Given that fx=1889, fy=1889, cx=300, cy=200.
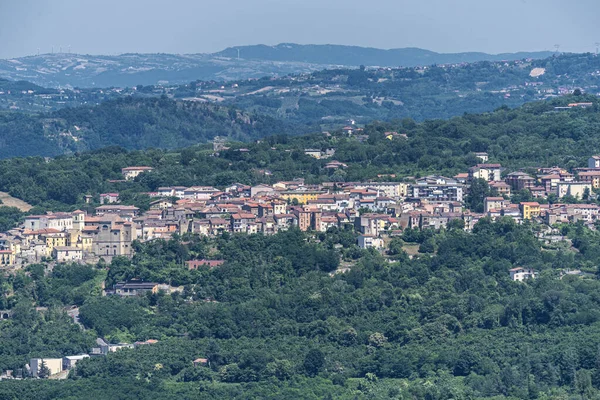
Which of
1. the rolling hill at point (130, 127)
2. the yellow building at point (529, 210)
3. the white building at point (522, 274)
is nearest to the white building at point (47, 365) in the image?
the white building at point (522, 274)

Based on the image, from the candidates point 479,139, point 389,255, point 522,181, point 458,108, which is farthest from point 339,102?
point 389,255

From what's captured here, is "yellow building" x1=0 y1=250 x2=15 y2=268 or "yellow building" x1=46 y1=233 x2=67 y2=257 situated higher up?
"yellow building" x1=46 y1=233 x2=67 y2=257

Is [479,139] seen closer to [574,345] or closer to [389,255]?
[389,255]

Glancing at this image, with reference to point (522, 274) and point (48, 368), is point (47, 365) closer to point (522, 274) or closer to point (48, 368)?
point (48, 368)

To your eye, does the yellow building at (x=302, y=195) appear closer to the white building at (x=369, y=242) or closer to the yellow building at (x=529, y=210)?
the white building at (x=369, y=242)

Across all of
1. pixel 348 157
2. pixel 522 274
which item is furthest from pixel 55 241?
pixel 348 157

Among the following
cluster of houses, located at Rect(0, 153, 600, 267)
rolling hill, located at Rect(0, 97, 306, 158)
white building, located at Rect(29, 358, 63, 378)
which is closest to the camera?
white building, located at Rect(29, 358, 63, 378)

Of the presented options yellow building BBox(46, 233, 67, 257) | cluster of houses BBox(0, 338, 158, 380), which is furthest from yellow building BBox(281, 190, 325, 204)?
cluster of houses BBox(0, 338, 158, 380)

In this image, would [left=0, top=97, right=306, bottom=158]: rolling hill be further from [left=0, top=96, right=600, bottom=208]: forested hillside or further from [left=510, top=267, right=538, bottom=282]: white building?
[left=510, top=267, right=538, bottom=282]: white building

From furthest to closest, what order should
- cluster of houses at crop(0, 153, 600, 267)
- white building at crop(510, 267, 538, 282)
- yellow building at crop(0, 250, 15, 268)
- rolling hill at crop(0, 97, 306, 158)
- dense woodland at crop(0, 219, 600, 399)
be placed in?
rolling hill at crop(0, 97, 306, 158), cluster of houses at crop(0, 153, 600, 267), yellow building at crop(0, 250, 15, 268), white building at crop(510, 267, 538, 282), dense woodland at crop(0, 219, 600, 399)
